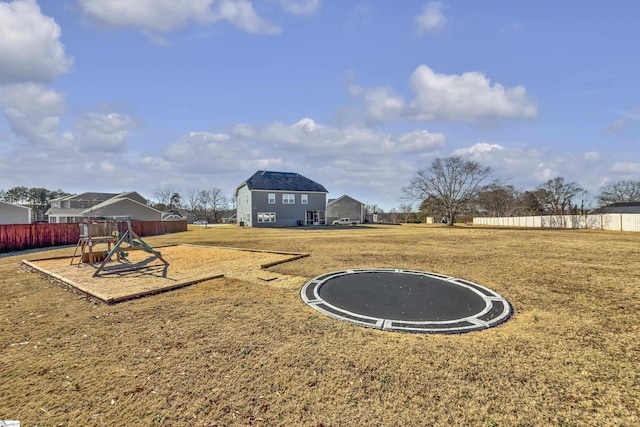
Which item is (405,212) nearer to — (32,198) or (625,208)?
(625,208)

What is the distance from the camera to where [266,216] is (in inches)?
1419

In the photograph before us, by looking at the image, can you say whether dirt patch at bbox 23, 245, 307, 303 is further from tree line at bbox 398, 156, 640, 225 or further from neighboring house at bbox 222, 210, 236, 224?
neighboring house at bbox 222, 210, 236, 224

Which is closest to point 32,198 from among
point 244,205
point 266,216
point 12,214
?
point 12,214

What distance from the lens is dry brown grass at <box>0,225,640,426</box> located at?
2.28 meters

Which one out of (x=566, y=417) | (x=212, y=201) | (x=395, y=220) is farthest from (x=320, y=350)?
(x=212, y=201)

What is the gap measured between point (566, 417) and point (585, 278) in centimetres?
607

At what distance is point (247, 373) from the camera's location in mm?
2832

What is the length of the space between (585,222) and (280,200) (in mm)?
33452

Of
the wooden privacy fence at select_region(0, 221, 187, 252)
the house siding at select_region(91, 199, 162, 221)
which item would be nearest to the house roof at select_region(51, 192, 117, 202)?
the house siding at select_region(91, 199, 162, 221)

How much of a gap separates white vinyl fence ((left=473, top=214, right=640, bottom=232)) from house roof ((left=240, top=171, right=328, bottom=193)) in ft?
82.8

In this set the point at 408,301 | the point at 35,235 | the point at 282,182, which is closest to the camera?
the point at 408,301

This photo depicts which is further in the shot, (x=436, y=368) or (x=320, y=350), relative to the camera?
(x=320, y=350)

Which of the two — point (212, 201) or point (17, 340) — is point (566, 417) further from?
point (212, 201)

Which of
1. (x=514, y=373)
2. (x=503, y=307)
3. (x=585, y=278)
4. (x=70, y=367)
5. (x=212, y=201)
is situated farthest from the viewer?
(x=212, y=201)
